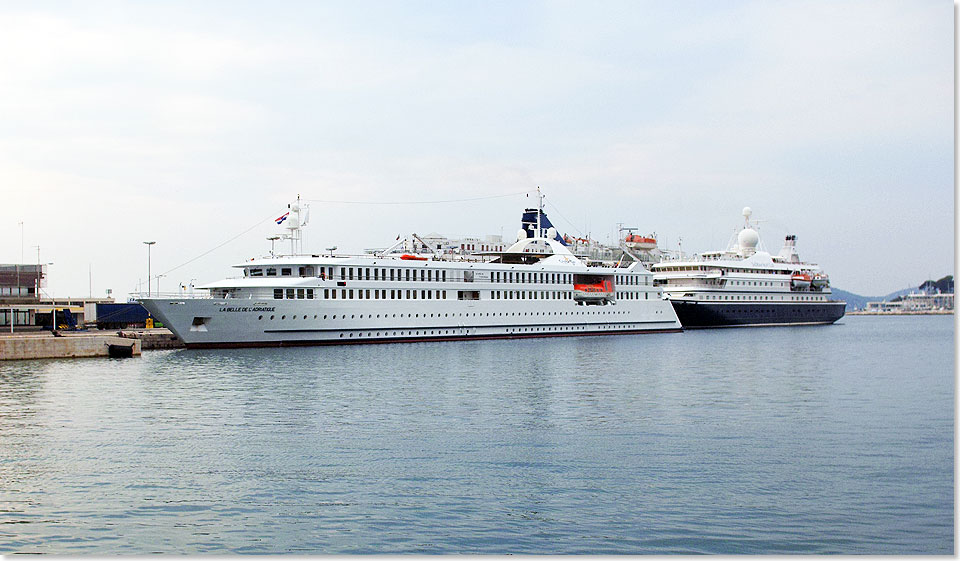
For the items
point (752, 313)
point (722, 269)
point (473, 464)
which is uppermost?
point (722, 269)

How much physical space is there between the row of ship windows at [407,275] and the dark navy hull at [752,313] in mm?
19806

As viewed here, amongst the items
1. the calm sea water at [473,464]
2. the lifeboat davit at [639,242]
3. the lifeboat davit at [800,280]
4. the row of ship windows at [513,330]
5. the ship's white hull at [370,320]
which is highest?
the lifeboat davit at [639,242]

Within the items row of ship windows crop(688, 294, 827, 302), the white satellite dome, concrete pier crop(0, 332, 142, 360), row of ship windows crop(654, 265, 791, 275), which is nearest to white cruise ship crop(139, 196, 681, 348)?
concrete pier crop(0, 332, 142, 360)

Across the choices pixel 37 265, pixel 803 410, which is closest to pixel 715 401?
pixel 803 410

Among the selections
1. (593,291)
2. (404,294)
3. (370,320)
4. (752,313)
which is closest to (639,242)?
(752,313)

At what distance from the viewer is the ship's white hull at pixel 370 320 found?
147ft

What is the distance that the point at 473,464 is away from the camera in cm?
1667

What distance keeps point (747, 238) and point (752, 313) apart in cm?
1216

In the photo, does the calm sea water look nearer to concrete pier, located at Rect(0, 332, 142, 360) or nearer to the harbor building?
concrete pier, located at Rect(0, 332, 142, 360)

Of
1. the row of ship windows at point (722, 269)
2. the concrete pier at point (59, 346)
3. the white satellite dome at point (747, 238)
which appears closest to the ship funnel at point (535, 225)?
the row of ship windows at point (722, 269)

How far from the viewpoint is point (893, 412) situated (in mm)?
23062

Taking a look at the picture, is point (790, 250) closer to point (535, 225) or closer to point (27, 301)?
point (535, 225)

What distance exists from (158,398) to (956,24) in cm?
2304

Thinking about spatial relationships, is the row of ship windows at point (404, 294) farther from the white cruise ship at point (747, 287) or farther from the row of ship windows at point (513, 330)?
the white cruise ship at point (747, 287)
